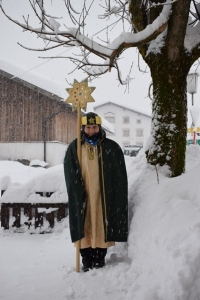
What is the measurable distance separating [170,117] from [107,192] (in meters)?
1.39

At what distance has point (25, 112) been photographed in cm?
1906

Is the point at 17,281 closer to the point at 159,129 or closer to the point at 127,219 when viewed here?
the point at 127,219

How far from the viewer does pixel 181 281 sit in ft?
6.75

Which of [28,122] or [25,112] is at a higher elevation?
[25,112]

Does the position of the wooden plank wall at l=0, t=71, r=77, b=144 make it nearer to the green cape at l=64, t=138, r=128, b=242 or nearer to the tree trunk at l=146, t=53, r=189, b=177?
the tree trunk at l=146, t=53, r=189, b=177

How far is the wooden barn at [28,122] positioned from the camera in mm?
18500

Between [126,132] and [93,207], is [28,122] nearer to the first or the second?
[93,207]

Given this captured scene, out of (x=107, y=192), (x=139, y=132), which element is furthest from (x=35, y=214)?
(x=139, y=132)

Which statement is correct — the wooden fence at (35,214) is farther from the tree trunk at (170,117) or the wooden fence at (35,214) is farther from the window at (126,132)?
the window at (126,132)

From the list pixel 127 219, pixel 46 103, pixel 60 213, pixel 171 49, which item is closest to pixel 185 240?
pixel 127 219

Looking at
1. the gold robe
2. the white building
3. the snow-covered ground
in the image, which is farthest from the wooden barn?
the white building

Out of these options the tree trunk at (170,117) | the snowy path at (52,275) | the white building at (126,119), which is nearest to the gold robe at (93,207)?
the snowy path at (52,275)

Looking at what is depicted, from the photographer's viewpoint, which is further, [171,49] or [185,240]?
[171,49]

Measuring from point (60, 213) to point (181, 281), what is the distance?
3.41 m
